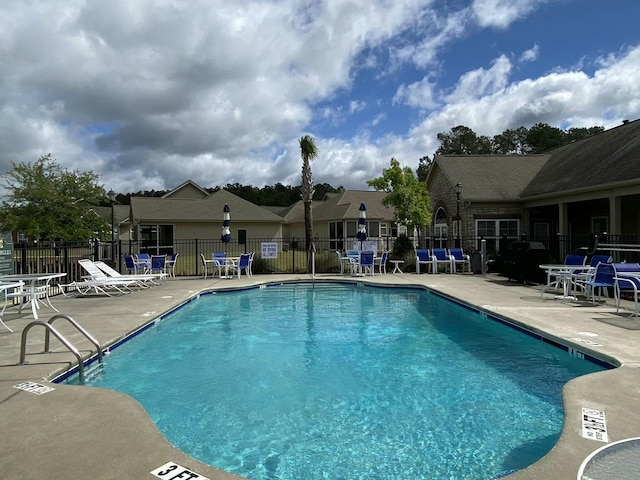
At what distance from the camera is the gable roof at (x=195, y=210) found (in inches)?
1013

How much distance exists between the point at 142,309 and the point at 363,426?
20.0 feet

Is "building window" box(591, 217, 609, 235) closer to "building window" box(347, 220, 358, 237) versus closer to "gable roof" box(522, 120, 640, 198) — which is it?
"gable roof" box(522, 120, 640, 198)

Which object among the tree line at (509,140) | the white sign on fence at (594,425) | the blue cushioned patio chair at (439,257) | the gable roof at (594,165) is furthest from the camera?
the tree line at (509,140)

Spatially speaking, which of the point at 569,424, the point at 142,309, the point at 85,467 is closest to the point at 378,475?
the point at 569,424

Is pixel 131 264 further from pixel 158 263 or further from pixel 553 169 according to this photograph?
pixel 553 169

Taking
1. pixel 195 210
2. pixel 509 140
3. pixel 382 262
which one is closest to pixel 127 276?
pixel 382 262

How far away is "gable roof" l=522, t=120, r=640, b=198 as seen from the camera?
13.8m

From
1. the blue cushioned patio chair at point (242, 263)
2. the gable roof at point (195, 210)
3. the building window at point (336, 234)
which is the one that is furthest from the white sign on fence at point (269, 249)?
the building window at point (336, 234)

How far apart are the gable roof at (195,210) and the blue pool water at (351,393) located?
1836 centimetres

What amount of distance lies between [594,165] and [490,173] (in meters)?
5.72

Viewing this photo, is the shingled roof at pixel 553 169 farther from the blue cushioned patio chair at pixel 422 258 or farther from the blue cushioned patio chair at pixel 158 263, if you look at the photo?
the blue cushioned patio chair at pixel 158 263

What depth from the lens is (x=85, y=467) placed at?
8.61 ft

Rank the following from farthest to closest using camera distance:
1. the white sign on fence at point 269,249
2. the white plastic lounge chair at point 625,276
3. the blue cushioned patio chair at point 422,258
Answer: the white sign on fence at point 269,249 < the blue cushioned patio chair at point 422,258 < the white plastic lounge chair at point 625,276

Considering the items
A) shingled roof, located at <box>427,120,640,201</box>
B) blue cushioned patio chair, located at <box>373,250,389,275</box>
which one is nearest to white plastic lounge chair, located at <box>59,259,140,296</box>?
blue cushioned patio chair, located at <box>373,250,389,275</box>
